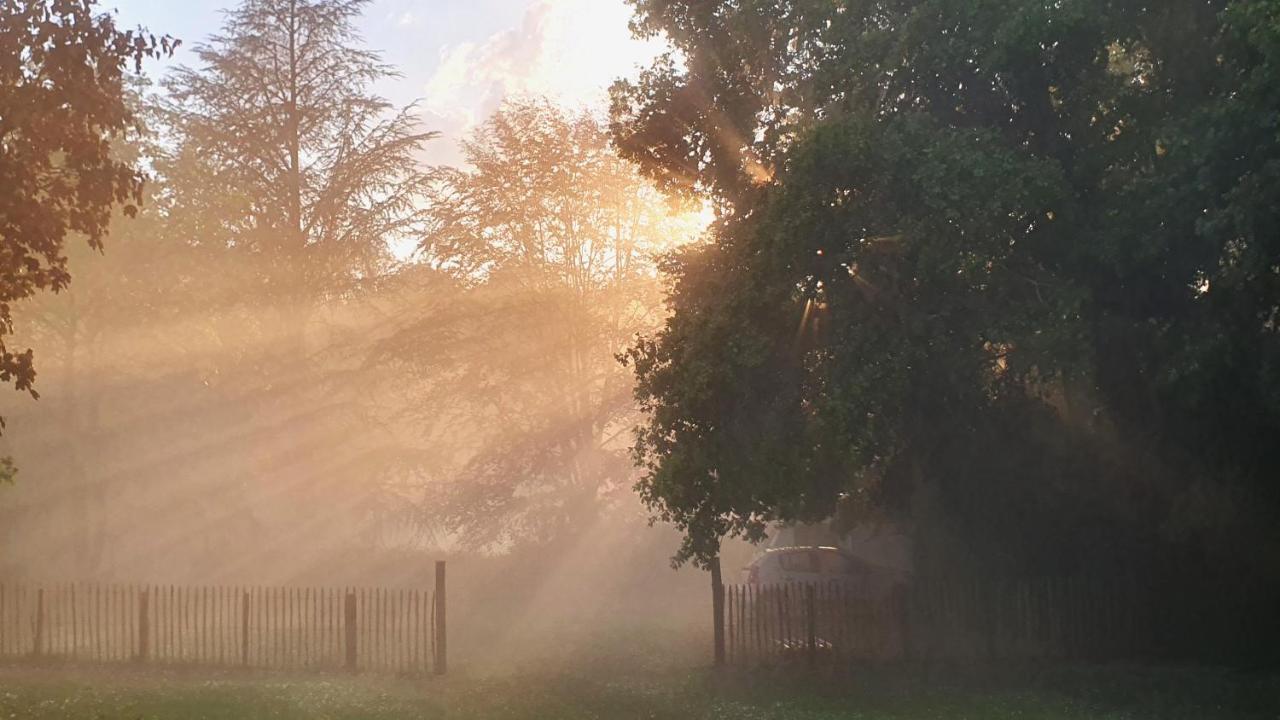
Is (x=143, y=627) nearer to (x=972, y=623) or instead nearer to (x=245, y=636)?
(x=245, y=636)

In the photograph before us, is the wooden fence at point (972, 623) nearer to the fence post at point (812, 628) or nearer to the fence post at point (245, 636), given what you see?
the fence post at point (812, 628)

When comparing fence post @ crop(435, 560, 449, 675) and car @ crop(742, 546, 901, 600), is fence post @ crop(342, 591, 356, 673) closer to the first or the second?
fence post @ crop(435, 560, 449, 675)

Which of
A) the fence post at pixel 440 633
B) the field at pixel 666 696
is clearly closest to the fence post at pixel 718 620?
the field at pixel 666 696

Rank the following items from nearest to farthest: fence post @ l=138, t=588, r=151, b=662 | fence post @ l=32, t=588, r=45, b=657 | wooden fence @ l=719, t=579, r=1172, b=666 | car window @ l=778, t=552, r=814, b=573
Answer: wooden fence @ l=719, t=579, r=1172, b=666 → fence post @ l=138, t=588, r=151, b=662 → fence post @ l=32, t=588, r=45, b=657 → car window @ l=778, t=552, r=814, b=573

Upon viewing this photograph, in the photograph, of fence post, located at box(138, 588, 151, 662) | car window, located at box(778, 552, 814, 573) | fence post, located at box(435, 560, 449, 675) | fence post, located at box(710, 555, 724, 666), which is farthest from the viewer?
car window, located at box(778, 552, 814, 573)

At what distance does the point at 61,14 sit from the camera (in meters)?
14.8

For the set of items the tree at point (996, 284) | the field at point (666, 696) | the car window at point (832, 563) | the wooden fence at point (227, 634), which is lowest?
the field at point (666, 696)

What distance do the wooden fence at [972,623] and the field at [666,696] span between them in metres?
1.04

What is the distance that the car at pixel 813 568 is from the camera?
104 ft

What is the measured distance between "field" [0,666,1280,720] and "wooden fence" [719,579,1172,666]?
3.40 feet

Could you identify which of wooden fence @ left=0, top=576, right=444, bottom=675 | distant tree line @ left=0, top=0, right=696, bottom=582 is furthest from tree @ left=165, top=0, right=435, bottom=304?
wooden fence @ left=0, top=576, right=444, bottom=675

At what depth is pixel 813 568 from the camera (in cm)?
3186

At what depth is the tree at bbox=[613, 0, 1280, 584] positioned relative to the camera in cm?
1767

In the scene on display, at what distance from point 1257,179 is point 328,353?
31.1m
